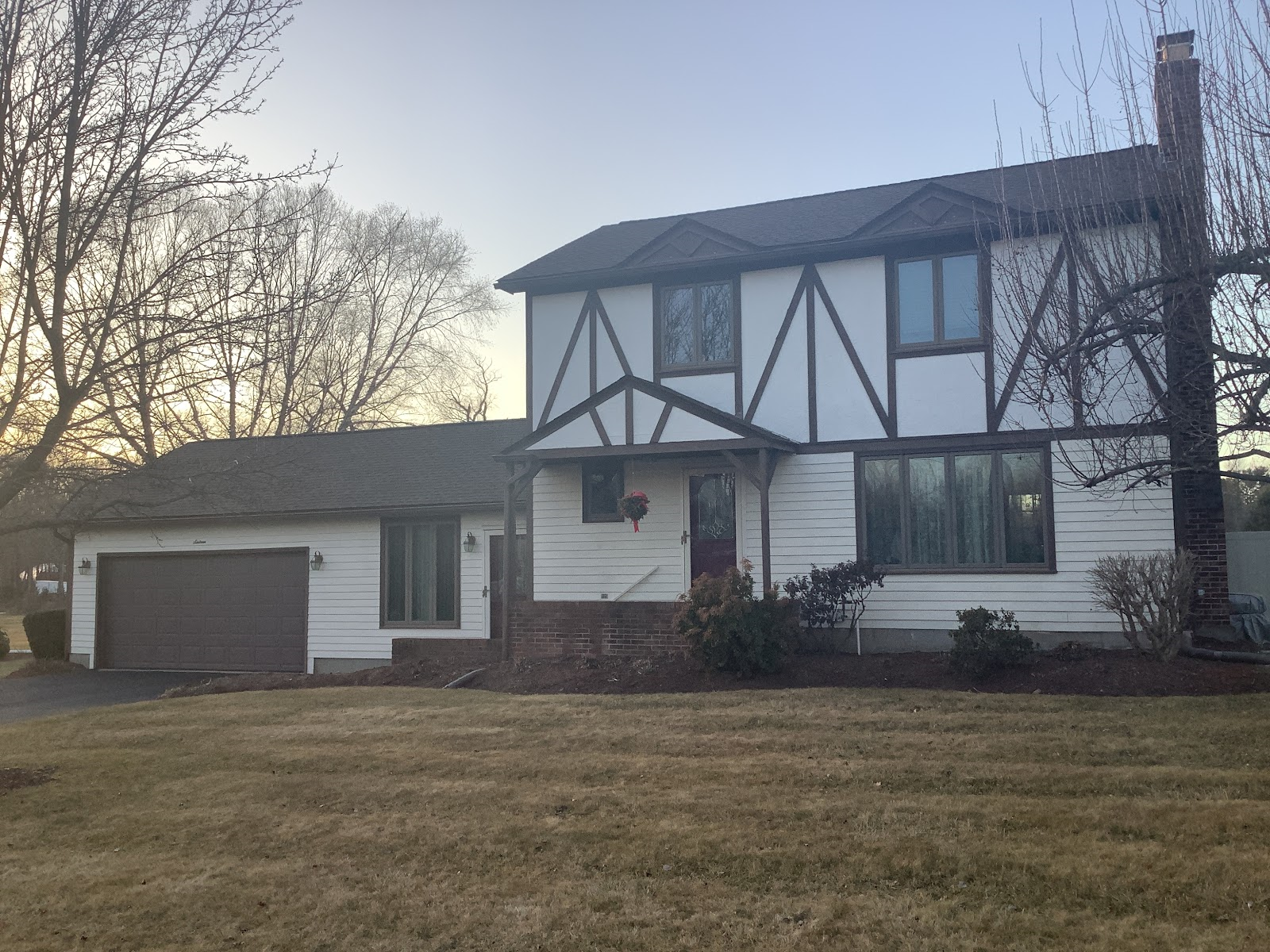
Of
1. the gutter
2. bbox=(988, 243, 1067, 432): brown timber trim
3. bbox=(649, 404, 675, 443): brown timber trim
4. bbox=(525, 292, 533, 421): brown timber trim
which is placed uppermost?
bbox=(525, 292, 533, 421): brown timber trim

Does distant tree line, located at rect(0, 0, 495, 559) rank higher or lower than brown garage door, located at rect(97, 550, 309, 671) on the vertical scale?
higher

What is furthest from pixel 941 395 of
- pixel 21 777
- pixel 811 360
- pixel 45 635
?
pixel 45 635

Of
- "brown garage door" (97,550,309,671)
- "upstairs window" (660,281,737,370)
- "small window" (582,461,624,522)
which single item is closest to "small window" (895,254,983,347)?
"upstairs window" (660,281,737,370)

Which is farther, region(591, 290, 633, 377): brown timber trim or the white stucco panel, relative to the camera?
region(591, 290, 633, 377): brown timber trim

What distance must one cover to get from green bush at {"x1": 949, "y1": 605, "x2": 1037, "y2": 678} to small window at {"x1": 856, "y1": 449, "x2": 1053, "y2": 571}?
2.07 m

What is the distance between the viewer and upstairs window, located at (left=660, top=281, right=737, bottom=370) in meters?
15.2

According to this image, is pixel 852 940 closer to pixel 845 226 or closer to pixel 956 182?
pixel 845 226

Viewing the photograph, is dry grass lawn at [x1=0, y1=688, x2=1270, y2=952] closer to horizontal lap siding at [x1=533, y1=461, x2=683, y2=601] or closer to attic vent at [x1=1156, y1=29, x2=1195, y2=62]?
horizontal lap siding at [x1=533, y1=461, x2=683, y2=601]

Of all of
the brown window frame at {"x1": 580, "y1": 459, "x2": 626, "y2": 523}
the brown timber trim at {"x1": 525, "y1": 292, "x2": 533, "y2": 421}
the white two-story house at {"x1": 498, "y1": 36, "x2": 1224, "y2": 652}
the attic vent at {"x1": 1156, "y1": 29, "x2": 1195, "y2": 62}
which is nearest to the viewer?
the attic vent at {"x1": 1156, "y1": 29, "x2": 1195, "y2": 62}

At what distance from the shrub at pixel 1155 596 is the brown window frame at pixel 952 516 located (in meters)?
1.49

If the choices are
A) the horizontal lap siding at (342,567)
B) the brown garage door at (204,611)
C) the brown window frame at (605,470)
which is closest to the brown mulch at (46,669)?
the brown garage door at (204,611)

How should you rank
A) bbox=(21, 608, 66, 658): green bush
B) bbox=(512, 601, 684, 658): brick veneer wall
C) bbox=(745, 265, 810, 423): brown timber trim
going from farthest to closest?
bbox=(21, 608, 66, 658): green bush
bbox=(745, 265, 810, 423): brown timber trim
bbox=(512, 601, 684, 658): brick veneer wall

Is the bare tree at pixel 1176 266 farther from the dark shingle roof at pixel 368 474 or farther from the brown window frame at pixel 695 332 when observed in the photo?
the dark shingle roof at pixel 368 474

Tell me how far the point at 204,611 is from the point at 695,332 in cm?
1051
